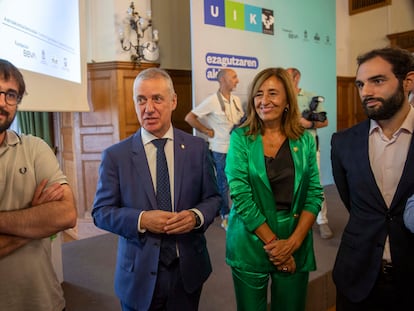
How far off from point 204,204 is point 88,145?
12.7 feet

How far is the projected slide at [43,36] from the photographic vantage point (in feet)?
5.57

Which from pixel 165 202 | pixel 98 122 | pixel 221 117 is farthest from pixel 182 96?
pixel 165 202

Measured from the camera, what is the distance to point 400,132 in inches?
52.6

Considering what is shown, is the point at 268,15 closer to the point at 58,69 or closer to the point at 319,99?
the point at 319,99

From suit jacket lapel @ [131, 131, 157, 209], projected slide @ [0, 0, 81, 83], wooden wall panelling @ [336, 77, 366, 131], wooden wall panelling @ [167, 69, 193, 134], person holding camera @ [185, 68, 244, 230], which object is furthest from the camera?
wooden wall panelling @ [336, 77, 366, 131]

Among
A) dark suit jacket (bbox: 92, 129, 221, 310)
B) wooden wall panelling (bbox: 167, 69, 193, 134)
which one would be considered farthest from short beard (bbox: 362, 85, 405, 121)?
wooden wall panelling (bbox: 167, 69, 193, 134)

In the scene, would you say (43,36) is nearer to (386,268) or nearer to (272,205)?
(272,205)

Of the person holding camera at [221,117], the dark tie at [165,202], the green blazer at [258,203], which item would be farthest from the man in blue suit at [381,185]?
the person holding camera at [221,117]

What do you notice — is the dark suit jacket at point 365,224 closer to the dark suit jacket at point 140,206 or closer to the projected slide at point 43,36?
the dark suit jacket at point 140,206

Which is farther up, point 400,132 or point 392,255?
point 400,132

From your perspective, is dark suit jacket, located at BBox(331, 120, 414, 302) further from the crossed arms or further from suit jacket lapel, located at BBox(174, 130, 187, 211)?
the crossed arms

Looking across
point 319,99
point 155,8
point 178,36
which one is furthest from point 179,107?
point 319,99

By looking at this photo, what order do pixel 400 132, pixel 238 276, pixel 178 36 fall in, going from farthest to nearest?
pixel 178 36 → pixel 238 276 → pixel 400 132

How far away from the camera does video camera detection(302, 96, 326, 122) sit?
10.7 feet
